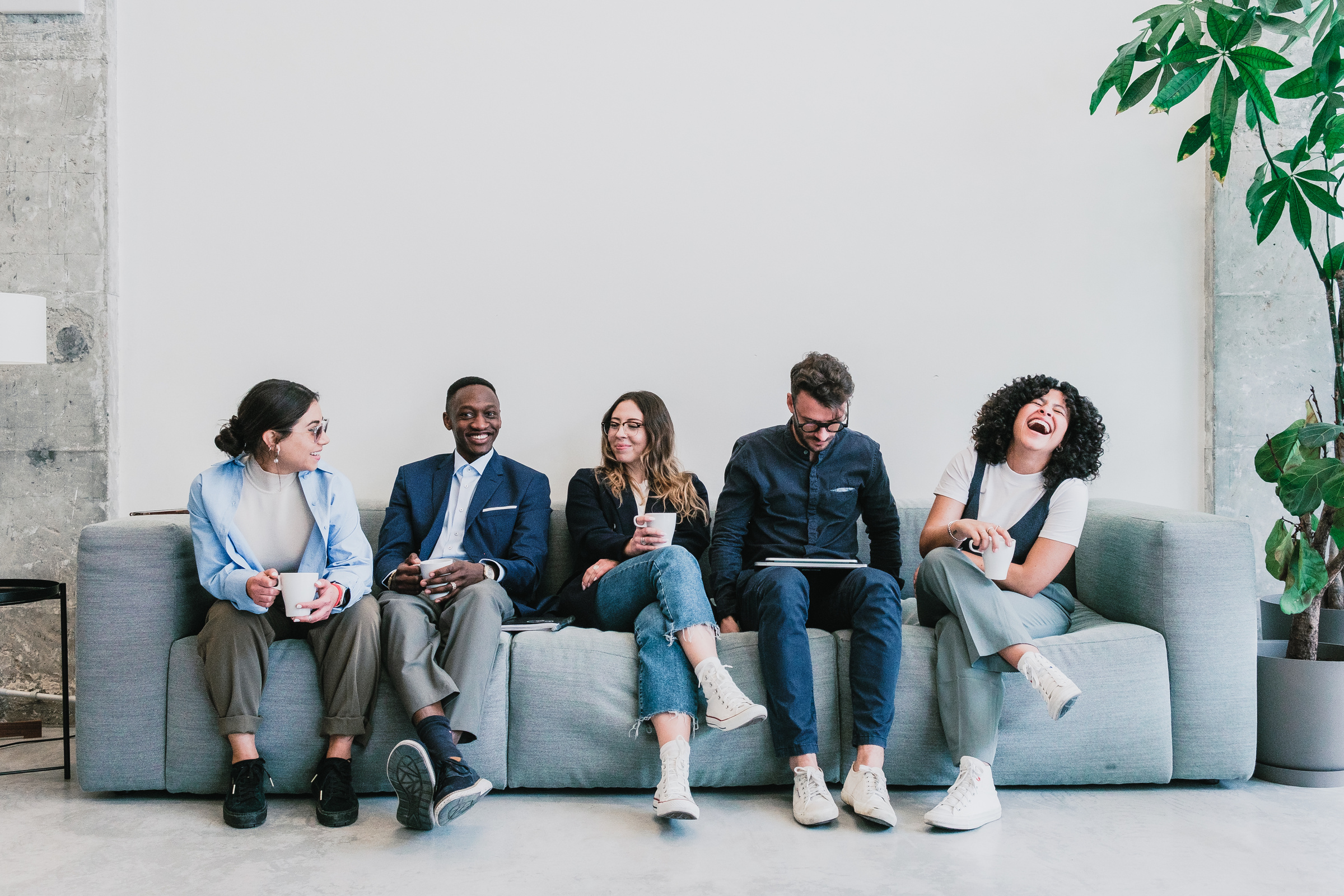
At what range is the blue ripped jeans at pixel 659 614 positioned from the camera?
80.7 inches

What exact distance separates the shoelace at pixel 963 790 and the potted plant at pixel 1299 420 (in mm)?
847

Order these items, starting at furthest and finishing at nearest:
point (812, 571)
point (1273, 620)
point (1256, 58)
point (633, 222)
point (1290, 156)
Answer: point (633, 222), point (1273, 620), point (1290, 156), point (812, 571), point (1256, 58)

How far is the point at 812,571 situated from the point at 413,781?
109 cm

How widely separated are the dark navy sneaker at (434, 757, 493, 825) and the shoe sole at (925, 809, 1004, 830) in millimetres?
932

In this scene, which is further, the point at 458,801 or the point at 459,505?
the point at 459,505

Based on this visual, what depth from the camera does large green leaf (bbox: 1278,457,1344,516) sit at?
2.08 m

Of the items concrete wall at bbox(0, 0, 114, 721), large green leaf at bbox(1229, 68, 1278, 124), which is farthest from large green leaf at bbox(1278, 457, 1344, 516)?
concrete wall at bbox(0, 0, 114, 721)

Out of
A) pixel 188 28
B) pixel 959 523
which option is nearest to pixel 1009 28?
pixel 959 523

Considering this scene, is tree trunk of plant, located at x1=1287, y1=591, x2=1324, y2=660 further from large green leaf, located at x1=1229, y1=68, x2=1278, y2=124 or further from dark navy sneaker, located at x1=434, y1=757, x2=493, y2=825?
dark navy sneaker, located at x1=434, y1=757, x2=493, y2=825

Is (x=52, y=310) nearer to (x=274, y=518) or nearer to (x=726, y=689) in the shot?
(x=274, y=518)

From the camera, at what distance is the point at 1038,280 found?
303 centimetres

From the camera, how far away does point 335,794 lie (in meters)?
1.97

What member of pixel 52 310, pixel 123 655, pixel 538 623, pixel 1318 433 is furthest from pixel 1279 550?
pixel 52 310

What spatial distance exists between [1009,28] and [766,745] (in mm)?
2418
